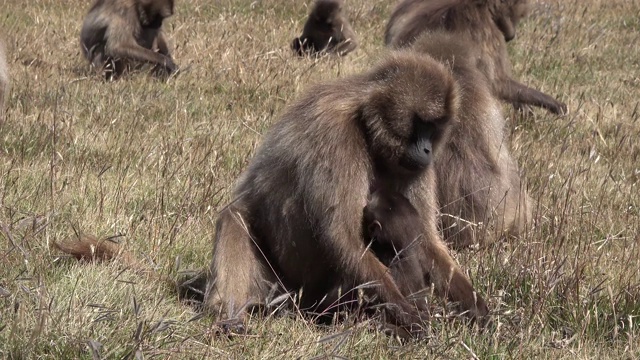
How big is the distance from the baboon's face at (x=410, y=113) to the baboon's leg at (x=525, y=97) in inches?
164

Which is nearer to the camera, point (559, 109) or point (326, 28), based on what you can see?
point (559, 109)

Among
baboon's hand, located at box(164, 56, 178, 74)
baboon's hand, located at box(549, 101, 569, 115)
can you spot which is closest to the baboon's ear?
baboon's hand, located at box(549, 101, 569, 115)

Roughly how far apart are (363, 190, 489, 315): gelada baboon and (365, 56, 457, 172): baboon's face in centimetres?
21

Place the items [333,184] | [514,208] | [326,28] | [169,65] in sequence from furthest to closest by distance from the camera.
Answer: [326,28], [169,65], [514,208], [333,184]

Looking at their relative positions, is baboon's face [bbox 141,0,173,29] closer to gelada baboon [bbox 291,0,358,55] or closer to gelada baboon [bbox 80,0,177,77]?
gelada baboon [bbox 80,0,177,77]

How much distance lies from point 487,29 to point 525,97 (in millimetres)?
789

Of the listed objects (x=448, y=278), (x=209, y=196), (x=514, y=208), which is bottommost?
(x=514, y=208)

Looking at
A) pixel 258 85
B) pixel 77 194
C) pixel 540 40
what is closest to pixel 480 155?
pixel 77 194

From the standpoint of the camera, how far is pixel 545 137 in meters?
8.25

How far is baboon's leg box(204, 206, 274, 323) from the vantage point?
450 centimetres

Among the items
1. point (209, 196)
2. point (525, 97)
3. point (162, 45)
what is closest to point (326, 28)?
point (162, 45)

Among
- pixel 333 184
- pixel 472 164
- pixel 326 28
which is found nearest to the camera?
pixel 333 184

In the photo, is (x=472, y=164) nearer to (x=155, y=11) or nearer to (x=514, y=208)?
(x=514, y=208)

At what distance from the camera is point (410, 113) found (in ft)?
15.5
